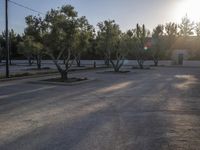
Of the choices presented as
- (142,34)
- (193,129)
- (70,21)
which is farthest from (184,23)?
(193,129)

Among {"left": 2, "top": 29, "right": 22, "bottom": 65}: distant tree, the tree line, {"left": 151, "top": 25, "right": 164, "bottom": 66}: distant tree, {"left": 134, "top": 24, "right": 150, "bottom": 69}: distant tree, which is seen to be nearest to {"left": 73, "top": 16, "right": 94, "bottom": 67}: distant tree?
the tree line

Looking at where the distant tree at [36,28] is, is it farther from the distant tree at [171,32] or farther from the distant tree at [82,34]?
the distant tree at [171,32]

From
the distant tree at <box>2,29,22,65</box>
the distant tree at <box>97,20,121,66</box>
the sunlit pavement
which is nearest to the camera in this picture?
the sunlit pavement

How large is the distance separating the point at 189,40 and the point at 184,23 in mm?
6206

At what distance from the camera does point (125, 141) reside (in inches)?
272

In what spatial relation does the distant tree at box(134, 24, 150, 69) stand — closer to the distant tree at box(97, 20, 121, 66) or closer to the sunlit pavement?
the distant tree at box(97, 20, 121, 66)

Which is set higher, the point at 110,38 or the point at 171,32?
the point at 171,32

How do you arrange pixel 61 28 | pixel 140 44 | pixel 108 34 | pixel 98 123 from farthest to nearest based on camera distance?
pixel 140 44 < pixel 108 34 < pixel 61 28 < pixel 98 123

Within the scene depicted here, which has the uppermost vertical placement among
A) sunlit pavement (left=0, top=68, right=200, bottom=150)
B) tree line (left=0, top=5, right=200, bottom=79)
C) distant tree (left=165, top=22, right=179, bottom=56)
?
distant tree (left=165, top=22, right=179, bottom=56)

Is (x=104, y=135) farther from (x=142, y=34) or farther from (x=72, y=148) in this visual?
(x=142, y=34)

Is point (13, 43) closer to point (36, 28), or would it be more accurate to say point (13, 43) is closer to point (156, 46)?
point (156, 46)

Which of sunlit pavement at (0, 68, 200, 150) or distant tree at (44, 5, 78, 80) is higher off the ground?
distant tree at (44, 5, 78, 80)

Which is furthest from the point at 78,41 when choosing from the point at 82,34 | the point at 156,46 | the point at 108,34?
the point at 156,46

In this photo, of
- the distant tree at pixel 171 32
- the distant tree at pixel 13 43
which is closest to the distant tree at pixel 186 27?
the distant tree at pixel 171 32
